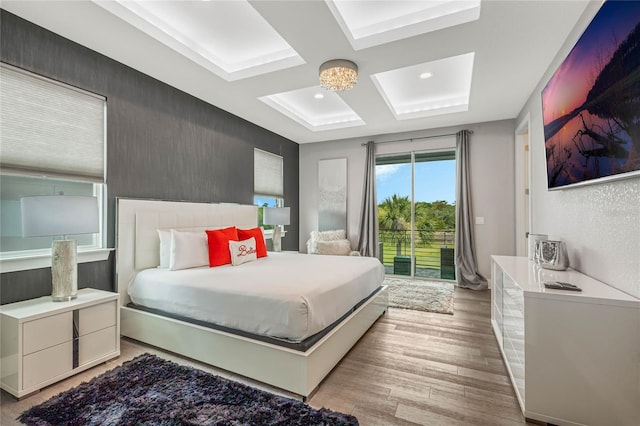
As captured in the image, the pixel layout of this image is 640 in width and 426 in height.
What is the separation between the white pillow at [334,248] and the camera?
17.5ft

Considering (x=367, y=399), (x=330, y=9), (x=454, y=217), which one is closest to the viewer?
(x=367, y=399)

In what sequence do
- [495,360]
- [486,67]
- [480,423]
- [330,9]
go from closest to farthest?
[480,423], [330,9], [495,360], [486,67]

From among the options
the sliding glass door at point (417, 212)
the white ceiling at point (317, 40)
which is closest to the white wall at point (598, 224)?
the white ceiling at point (317, 40)

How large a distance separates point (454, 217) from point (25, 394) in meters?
5.45

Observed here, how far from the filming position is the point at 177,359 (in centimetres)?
237

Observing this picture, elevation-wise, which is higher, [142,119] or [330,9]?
[330,9]

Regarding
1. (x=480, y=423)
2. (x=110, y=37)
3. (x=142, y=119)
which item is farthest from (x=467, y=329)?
(x=110, y=37)

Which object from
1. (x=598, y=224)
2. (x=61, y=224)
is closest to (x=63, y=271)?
(x=61, y=224)

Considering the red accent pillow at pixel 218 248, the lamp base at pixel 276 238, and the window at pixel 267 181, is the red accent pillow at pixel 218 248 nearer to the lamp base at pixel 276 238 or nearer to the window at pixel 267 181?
the lamp base at pixel 276 238

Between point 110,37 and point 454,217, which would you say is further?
point 454,217

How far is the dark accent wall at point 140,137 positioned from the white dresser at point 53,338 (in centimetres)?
41

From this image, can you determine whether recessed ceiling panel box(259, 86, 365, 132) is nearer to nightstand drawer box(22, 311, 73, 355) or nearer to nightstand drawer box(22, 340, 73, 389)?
nightstand drawer box(22, 311, 73, 355)

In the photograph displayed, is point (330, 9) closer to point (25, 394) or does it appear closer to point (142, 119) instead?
point (142, 119)

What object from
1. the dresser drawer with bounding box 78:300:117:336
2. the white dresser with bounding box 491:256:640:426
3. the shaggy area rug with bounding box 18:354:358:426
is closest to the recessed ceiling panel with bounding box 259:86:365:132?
the dresser drawer with bounding box 78:300:117:336
